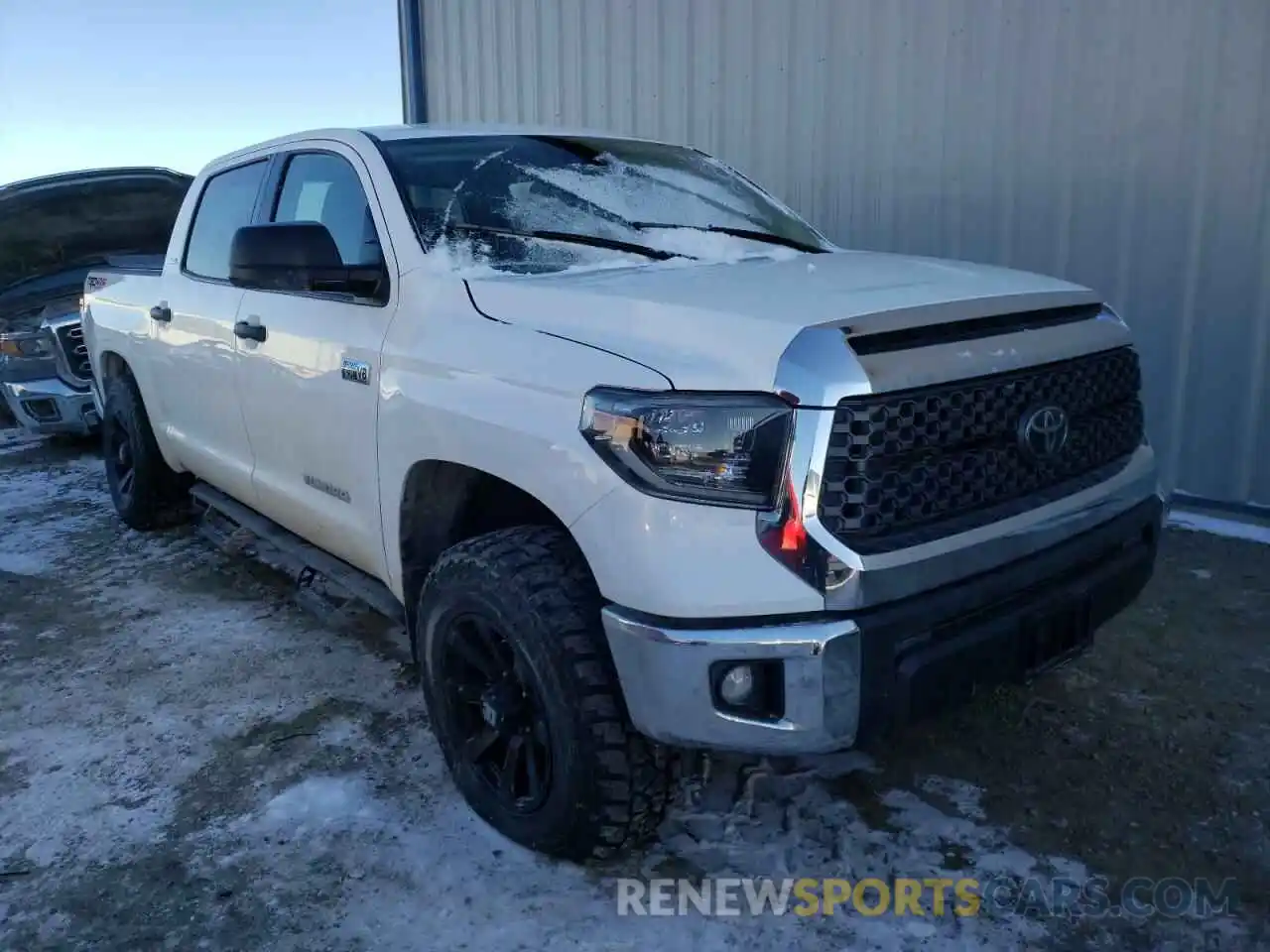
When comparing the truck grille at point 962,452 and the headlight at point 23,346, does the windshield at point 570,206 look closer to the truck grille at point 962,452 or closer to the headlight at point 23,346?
the truck grille at point 962,452

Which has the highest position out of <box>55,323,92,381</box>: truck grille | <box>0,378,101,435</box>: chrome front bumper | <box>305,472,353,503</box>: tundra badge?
<box>305,472,353,503</box>: tundra badge

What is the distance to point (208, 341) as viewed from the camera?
410cm

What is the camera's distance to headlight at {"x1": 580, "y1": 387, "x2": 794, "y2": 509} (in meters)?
2.13

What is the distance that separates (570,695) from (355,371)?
1.27 m

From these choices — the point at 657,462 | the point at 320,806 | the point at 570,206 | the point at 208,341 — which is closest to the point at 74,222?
the point at 208,341

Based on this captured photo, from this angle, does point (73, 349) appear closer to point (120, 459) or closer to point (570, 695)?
point (120, 459)

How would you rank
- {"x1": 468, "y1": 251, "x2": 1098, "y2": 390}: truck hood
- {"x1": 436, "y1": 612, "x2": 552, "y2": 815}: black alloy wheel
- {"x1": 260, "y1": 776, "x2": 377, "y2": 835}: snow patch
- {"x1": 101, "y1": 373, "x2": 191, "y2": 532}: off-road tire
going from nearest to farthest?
{"x1": 468, "y1": 251, "x2": 1098, "y2": 390}: truck hood, {"x1": 436, "y1": 612, "x2": 552, "y2": 815}: black alloy wheel, {"x1": 260, "y1": 776, "x2": 377, "y2": 835}: snow patch, {"x1": 101, "y1": 373, "x2": 191, "y2": 532}: off-road tire

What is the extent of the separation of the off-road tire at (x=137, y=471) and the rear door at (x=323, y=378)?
160 cm

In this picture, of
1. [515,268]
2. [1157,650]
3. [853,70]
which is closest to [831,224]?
[853,70]

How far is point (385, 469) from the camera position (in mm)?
2975

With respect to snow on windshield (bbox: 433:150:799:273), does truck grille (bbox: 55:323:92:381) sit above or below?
below

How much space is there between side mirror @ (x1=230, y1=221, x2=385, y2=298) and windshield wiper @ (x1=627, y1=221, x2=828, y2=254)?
2.81 feet

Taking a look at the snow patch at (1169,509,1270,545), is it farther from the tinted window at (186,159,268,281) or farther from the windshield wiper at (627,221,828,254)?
the tinted window at (186,159,268,281)

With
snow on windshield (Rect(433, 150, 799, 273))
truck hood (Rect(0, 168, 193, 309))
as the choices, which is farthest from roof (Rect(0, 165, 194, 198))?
snow on windshield (Rect(433, 150, 799, 273))
